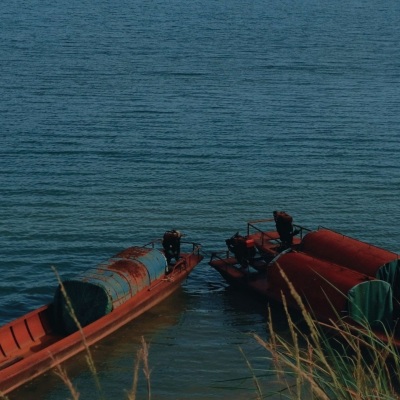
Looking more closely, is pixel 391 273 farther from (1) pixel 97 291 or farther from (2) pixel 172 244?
(1) pixel 97 291

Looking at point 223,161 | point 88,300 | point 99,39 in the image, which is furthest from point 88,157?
point 99,39

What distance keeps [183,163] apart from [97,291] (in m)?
23.1

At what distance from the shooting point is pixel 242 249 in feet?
100

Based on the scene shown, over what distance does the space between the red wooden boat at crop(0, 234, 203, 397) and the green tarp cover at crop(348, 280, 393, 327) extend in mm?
6979

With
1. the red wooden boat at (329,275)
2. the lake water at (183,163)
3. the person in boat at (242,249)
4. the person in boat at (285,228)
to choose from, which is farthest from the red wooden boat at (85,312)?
the person in boat at (285,228)

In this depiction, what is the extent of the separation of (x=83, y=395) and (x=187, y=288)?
353 inches

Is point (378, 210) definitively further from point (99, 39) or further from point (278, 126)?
point (99, 39)

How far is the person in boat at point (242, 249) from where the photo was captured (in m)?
30.4

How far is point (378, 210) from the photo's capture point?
40.2 metres

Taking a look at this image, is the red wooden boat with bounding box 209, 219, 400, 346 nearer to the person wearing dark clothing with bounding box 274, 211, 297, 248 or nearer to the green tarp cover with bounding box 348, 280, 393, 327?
the green tarp cover with bounding box 348, 280, 393, 327

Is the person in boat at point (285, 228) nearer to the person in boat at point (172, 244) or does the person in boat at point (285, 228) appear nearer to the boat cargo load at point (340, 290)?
the person in boat at point (172, 244)

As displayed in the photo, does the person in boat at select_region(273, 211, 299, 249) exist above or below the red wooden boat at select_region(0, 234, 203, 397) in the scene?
above

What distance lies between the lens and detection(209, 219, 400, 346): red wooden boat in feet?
79.6

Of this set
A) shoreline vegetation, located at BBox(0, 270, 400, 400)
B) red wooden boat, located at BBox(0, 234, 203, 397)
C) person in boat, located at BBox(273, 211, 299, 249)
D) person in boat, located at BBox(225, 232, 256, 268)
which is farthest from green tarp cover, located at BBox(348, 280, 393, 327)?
shoreline vegetation, located at BBox(0, 270, 400, 400)
